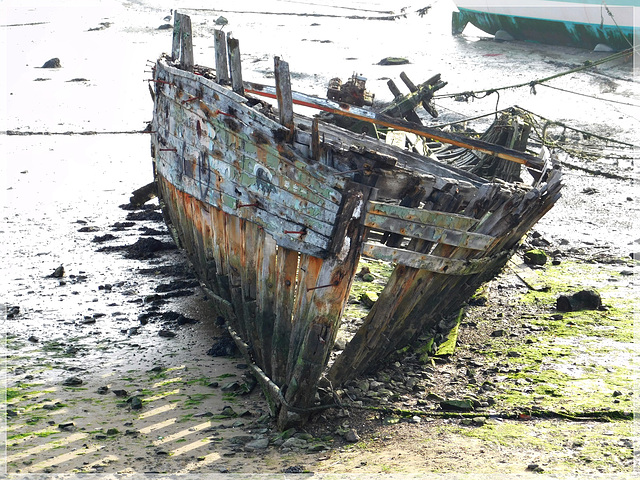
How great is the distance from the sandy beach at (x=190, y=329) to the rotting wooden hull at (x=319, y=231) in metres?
0.50

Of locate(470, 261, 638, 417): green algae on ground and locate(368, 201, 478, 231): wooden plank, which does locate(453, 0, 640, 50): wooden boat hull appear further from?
locate(368, 201, 478, 231): wooden plank

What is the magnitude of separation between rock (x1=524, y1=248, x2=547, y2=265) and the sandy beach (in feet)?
1.16

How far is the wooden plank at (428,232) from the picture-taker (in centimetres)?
572

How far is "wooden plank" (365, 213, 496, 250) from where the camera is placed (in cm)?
572

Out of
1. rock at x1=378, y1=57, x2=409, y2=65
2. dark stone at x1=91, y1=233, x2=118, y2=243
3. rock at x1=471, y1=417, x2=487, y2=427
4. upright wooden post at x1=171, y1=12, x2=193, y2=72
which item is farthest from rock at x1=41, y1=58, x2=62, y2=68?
rock at x1=471, y1=417, x2=487, y2=427

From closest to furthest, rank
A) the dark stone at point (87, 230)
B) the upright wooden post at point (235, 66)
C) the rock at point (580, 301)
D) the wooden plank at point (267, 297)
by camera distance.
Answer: the wooden plank at point (267, 297) → the upright wooden post at point (235, 66) → the rock at point (580, 301) → the dark stone at point (87, 230)

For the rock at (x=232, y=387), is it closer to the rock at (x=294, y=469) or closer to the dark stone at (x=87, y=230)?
the rock at (x=294, y=469)

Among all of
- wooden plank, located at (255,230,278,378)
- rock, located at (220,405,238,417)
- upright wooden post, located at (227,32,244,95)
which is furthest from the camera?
upright wooden post, located at (227,32,244,95)

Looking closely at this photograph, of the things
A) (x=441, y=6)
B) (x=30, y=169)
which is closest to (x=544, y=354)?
(x=30, y=169)

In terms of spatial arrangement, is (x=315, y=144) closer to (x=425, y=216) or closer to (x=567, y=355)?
(x=425, y=216)

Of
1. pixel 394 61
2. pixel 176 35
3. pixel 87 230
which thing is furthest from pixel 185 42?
pixel 394 61

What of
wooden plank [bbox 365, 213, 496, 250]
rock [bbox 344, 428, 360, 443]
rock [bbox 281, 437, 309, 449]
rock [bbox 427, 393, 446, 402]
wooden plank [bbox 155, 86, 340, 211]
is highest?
wooden plank [bbox 155, 86, 340, 211]

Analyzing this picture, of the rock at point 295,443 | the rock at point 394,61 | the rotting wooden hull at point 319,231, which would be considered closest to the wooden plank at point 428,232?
the rotting wooden hull at point 319,231

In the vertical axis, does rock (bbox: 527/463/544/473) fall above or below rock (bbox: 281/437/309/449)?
above
